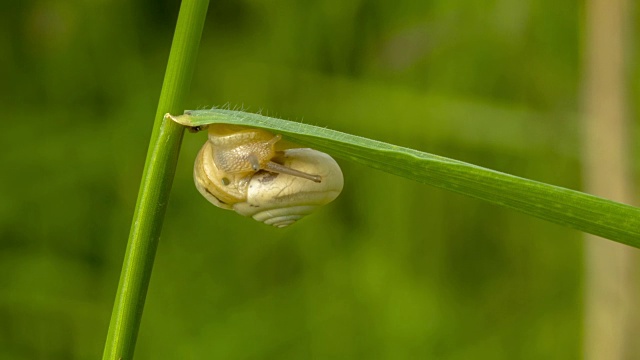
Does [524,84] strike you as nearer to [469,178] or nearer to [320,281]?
[320,281]

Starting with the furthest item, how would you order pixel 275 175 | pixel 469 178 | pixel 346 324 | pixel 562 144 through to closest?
pixel 562 144 → pixel 346 324 → pixel 275 175 → pixel 469 178

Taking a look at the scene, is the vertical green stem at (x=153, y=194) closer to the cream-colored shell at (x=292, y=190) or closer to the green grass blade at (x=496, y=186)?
the green grass blade at (x=496, y=186)

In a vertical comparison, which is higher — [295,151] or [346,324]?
[295,151]

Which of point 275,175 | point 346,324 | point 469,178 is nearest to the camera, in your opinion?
point 469,178

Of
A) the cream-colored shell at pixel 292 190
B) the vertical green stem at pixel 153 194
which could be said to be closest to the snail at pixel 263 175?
the cream-colored shell at pixel 292 190

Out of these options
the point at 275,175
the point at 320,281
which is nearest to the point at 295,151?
the point at 275,175

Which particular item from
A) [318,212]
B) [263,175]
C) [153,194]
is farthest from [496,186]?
[318,212]

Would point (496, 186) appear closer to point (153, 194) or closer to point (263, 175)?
point (153, 194)
